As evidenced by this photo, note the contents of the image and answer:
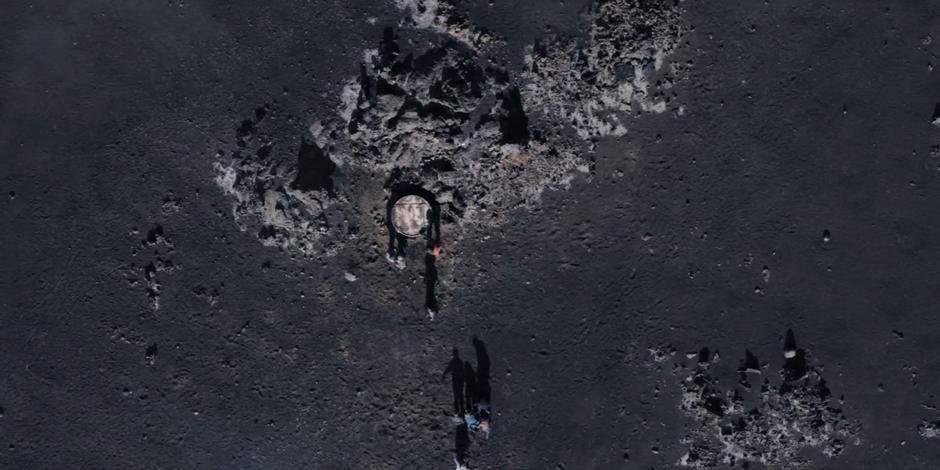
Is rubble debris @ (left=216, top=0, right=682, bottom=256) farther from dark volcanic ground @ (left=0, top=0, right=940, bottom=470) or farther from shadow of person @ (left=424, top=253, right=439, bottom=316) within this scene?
shadow of person @ (left=424, top=253, right=439, bottom=316)

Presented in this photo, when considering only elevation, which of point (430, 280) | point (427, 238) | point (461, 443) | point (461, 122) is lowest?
point (461, 443)

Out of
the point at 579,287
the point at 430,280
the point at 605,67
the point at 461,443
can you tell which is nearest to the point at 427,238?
the point at 430,280

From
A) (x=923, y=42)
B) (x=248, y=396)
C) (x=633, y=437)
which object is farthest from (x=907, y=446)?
(x=248, y=396)

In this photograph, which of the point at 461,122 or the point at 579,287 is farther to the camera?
the point at 579,287

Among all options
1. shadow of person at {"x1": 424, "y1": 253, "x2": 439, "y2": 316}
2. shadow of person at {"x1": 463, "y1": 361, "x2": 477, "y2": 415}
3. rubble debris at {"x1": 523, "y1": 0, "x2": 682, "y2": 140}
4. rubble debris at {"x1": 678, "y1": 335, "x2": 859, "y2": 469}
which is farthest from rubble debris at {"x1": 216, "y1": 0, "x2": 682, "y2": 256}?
rubble debris at {"x1": 678, "y1": 335, "x2": 859, "y2": 469}

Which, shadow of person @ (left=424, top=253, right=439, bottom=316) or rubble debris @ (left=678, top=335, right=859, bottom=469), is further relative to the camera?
shadow of person @ (left=424, top=253, right=439, bottom=316)

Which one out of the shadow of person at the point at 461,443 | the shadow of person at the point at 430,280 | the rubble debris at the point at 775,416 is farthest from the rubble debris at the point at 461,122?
the rubble debris at the point at 775,416

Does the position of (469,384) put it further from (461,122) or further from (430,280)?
(461,122)
